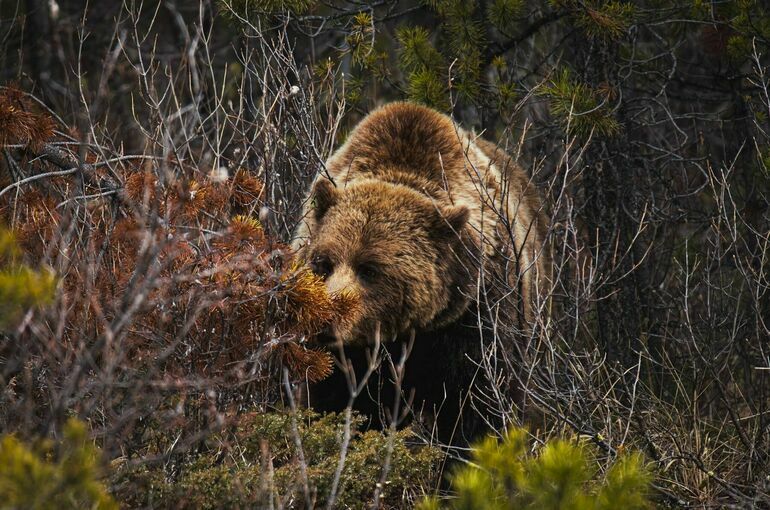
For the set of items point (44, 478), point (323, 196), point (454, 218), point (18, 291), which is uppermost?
point (18, 291)

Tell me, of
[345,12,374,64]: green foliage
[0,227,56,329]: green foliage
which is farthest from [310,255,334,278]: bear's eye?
[0,227,56,329]: green foliage

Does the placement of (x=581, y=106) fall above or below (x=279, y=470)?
above

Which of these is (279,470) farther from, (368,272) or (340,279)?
(368,272)

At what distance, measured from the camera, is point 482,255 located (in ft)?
15.7

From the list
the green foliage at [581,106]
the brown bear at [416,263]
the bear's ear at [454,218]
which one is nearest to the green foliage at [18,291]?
the brown bear at [416,263]

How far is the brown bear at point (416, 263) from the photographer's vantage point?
5105 millimetres

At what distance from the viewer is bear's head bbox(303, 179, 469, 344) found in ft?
16.7

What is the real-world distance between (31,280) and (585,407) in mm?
2811

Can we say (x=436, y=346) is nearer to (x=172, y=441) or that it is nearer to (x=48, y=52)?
(x=172, y=441)

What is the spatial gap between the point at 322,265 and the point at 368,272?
0.88 ft

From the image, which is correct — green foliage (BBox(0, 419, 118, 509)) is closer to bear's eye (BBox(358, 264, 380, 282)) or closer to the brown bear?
the brown bear

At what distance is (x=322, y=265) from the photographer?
5211 mm

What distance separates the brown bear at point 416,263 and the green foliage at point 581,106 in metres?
0.61

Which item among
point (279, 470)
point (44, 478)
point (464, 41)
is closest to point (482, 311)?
point (279, 470)
